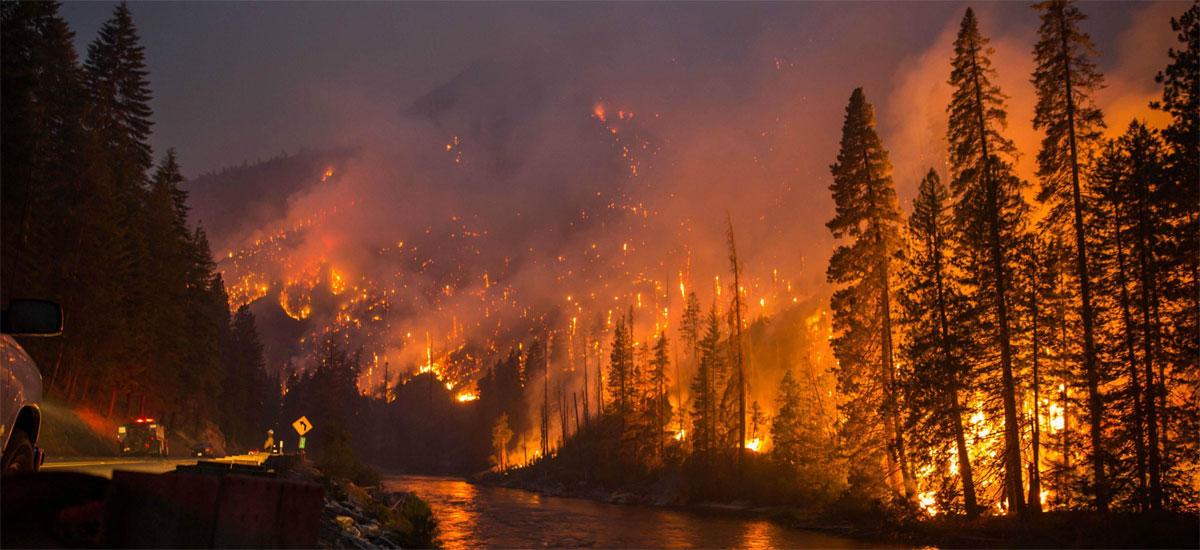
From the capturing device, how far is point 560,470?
317 feet

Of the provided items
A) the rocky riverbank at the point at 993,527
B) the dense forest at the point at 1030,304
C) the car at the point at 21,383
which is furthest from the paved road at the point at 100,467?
the dense forest at the point at 1030,304

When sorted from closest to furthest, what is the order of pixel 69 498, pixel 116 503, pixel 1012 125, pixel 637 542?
pixel 69 498 < pixel 116 503 < pixel 637 542 < pixel 1012 125

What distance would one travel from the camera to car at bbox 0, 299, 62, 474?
594cm

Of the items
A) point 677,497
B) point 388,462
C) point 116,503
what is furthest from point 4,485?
point 388,462

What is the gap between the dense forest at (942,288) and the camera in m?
23.7

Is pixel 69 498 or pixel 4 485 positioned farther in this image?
pixel 69 498

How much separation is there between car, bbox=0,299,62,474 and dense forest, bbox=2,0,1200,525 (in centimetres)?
2797

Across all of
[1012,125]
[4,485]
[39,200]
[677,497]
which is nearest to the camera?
[4,485]

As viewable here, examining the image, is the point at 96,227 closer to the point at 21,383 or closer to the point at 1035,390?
the point at 21,383

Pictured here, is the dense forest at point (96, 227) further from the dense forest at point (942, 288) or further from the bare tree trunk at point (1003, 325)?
the bare tree trunk at point (1003, 325)

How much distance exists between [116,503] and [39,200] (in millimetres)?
39989

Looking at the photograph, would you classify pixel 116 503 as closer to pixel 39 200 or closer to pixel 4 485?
pixel 4 485

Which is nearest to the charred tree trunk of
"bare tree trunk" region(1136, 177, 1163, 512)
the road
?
"bare tree trunk" region(1136, 177, 1163, 512)

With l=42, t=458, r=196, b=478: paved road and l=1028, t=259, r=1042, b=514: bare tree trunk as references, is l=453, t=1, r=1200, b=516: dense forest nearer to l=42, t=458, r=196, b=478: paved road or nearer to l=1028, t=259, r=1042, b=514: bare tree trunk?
l=1028, t=259, r=1042, b=514: bare tree trunk
